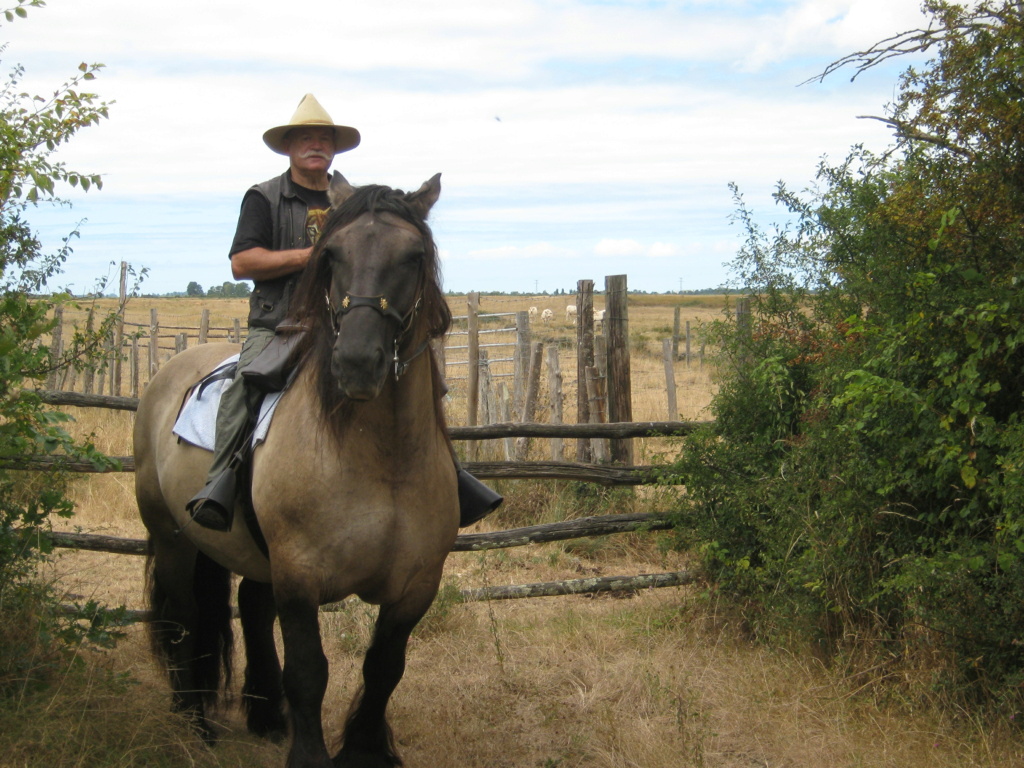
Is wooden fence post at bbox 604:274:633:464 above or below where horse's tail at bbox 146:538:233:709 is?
above

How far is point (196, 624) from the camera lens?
4.62m

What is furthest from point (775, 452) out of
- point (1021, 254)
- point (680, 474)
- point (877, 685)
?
point (1021, 254)

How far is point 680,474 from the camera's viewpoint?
5871 mm

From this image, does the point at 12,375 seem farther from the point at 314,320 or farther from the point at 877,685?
the point at 877,685

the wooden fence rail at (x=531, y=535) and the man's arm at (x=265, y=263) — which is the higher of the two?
the man's arm at (x=265, y=263)

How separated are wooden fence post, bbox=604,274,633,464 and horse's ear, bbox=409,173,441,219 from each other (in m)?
4.14

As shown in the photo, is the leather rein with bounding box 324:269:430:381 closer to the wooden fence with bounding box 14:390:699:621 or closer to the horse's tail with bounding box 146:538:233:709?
the horse's tail with bounding box 146:538:233:709

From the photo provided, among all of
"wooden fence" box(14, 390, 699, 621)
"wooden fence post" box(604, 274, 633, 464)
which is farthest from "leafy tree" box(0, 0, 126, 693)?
"wooden fence post" box(604, 274, 633, 464)

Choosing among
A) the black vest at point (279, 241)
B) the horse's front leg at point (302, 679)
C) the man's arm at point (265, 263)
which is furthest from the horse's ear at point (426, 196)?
the horse's front leg at point (302, 679)

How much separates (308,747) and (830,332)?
392cm

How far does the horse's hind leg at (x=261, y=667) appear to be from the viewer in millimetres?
4633

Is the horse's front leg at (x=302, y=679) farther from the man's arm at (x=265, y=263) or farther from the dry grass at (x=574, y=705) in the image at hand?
the man's arm at (x=265, y=263)

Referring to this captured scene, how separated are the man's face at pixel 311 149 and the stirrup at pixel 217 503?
1576 millimetres

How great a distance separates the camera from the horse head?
2961 mm
